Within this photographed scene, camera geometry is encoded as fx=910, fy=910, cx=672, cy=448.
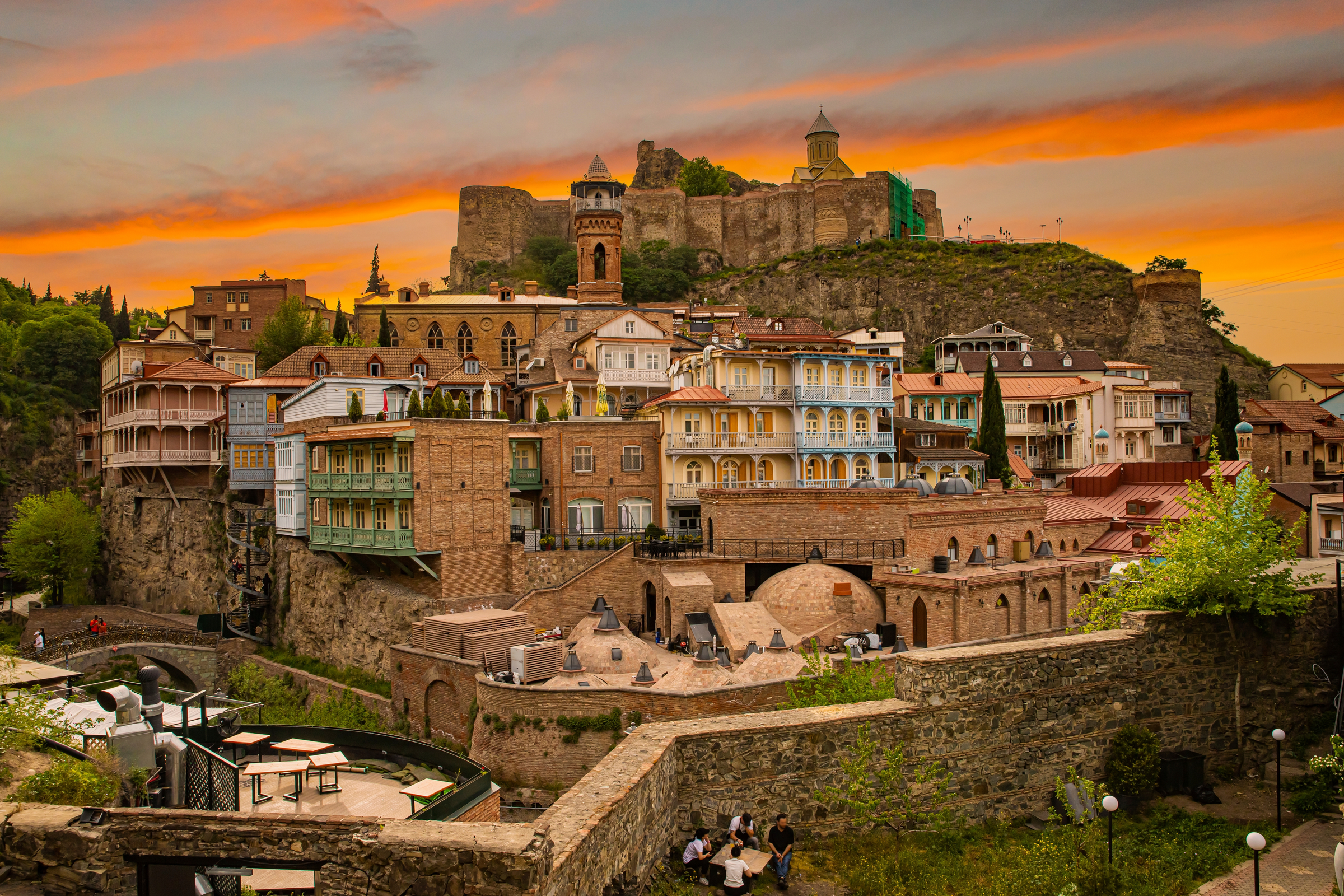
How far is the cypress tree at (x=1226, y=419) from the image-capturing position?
47844 millimetres

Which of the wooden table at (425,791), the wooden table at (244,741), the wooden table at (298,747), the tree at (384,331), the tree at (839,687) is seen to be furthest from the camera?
the tree at (384,331)

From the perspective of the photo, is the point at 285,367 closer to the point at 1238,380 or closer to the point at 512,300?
the point at 512,300

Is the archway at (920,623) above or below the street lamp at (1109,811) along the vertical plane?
below

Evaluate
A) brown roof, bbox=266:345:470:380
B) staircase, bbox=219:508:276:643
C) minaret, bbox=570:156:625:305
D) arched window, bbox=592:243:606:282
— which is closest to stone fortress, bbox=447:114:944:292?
arched window, bbox=592:243:606:282

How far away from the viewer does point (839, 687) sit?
56.4 ft

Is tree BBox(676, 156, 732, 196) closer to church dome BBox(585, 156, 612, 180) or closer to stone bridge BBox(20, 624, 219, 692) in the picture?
church dome BBox(585, 156, 612, 180)

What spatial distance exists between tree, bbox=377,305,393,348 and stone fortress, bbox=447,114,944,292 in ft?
93.8

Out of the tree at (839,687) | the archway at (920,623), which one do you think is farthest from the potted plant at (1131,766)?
the archway at (920,623)

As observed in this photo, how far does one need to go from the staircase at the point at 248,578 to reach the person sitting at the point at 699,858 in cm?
3306

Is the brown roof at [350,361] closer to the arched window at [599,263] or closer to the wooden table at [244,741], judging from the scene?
the arched window at [599,263]

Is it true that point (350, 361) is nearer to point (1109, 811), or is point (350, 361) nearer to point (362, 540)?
point (362, 540)

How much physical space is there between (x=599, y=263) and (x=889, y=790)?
6519cm

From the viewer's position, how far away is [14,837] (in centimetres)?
962

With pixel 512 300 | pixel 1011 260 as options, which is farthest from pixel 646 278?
pixel 1011 260
